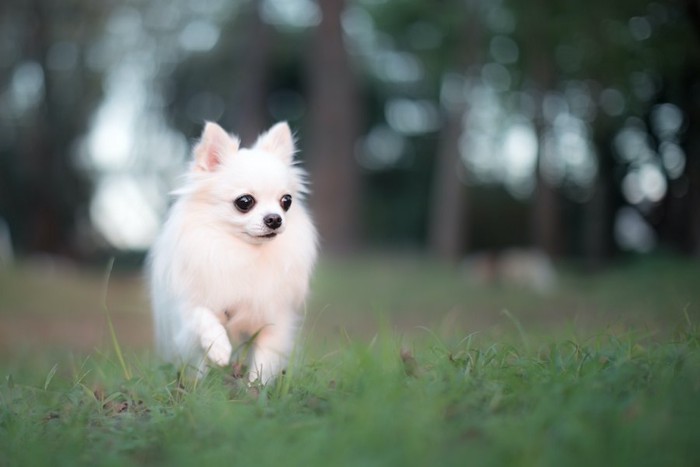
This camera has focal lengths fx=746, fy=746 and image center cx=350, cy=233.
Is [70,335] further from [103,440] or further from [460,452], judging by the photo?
[460,452]

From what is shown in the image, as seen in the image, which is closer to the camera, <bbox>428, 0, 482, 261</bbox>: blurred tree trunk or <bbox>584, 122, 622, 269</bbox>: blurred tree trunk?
<bbox>428, 0, 482, 261</bbox>: blurred tree trunk

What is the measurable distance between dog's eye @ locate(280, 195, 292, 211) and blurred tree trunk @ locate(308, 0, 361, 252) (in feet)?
34.0

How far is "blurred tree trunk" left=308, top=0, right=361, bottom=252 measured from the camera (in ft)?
47.5

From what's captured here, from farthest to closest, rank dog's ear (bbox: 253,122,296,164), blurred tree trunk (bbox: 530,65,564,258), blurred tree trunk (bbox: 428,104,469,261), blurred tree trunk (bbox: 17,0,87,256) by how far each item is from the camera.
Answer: blurred tree trunk (bbox: 17,0,87,256)
blurred tree trunk (bbox: 530,65,564,258)
blurred tree trunk (bbox: 428,104,469,261)
dog's ear (bbox: 253,122,296,164)

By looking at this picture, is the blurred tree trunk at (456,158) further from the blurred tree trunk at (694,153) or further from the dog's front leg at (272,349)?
the dog's front leg at (272,349)

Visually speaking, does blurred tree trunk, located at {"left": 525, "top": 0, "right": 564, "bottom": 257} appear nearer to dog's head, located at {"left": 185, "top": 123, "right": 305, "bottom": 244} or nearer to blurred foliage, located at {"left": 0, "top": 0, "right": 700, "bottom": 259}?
blurred foliage, located at {"left": 0, "top": 0, "right": 700, "bottom": 259}

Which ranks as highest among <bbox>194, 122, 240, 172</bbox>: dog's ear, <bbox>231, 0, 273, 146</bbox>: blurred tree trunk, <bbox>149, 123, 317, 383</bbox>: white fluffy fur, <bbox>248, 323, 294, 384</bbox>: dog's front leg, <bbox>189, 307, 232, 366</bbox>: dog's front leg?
<bbox>231, 0, 273, 146</bbox>: blurred tree trunk

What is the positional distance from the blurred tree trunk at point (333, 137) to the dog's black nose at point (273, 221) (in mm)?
10625

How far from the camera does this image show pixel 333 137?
1482cm

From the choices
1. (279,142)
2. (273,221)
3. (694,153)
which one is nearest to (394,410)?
(273,221)

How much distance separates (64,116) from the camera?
20391 mm

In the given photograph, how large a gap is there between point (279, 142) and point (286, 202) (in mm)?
460

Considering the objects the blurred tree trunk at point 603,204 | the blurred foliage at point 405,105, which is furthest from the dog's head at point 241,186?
the blurred tree trunk at point 603,204

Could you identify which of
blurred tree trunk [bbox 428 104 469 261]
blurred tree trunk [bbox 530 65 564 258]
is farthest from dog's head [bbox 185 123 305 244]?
blurred tree trunk [bbox 530 65 564 258]
